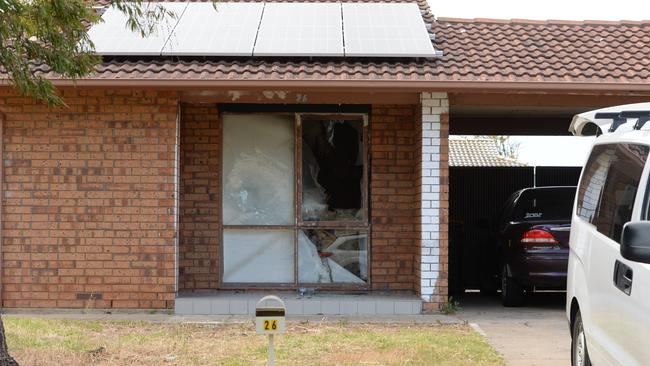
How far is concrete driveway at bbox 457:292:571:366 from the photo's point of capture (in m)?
8.95

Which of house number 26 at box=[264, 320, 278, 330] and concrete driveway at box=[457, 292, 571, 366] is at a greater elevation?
house number 26 at box=[264, 320, 278, 330]

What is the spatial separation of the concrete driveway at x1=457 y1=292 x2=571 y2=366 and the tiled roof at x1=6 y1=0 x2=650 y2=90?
2.90 meters

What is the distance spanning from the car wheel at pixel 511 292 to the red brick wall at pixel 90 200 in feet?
15.0

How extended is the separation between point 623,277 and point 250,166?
26.5 ft

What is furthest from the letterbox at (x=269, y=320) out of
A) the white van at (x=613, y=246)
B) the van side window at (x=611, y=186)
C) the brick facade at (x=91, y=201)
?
the brick facade at (x=91, y=201)

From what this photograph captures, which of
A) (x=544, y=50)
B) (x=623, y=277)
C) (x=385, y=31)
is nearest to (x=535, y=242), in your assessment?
(x=544, y=50)

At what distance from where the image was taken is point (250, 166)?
13.0 meters

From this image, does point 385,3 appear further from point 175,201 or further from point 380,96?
point 175,201

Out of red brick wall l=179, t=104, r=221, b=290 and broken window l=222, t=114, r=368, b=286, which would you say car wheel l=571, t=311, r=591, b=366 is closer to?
broken window l=222, t=114, r=368, b=286

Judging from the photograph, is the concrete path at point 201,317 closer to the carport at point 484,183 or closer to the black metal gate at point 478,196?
the carport at point 484,183

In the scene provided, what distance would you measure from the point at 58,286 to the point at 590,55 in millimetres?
7617

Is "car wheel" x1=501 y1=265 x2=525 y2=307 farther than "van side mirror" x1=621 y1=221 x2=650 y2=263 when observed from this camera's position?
Yes

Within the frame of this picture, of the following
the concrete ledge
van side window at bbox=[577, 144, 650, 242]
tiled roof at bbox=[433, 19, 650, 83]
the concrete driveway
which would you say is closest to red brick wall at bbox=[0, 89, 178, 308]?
the concrete ledge

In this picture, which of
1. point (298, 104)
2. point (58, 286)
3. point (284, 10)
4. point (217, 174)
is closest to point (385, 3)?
point (284, 10)
